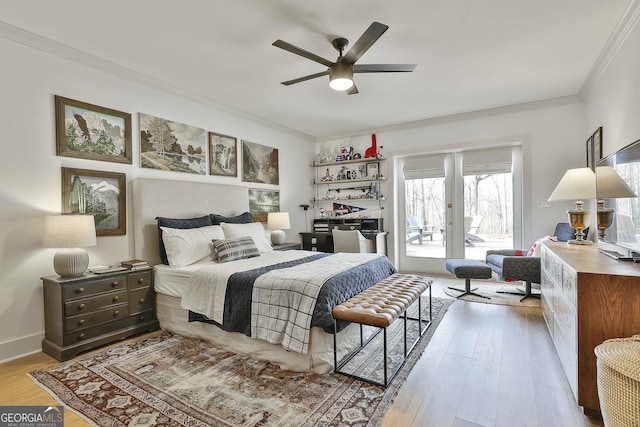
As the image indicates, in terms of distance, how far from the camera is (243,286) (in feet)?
8.11

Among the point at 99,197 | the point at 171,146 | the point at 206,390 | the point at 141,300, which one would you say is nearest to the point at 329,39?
the point at 171,146

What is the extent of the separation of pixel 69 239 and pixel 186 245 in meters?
0.96

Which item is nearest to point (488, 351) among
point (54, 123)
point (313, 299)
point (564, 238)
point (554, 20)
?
point (313, 299)

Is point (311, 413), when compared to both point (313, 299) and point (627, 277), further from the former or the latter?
point (627, 277)

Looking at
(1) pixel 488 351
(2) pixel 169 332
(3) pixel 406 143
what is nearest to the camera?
(1) pixel 488 351

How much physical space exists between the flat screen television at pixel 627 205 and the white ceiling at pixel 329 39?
1216 millimetres

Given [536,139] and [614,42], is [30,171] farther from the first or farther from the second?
[536,139]

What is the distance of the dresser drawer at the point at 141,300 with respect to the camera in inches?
115

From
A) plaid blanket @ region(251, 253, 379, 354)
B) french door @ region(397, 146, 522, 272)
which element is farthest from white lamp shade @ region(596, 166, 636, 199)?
french door @ region(397, 146, 522, 272)

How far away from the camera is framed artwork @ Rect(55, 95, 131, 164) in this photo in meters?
2.79

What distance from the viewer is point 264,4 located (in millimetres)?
2244

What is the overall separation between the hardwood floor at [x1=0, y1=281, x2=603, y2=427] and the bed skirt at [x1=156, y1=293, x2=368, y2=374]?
1.76 feet

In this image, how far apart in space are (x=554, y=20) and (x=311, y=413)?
3422mm

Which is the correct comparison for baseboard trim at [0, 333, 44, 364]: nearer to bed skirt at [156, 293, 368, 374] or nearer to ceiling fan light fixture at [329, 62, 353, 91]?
bed skirt at [156, 293, 368, 374]
